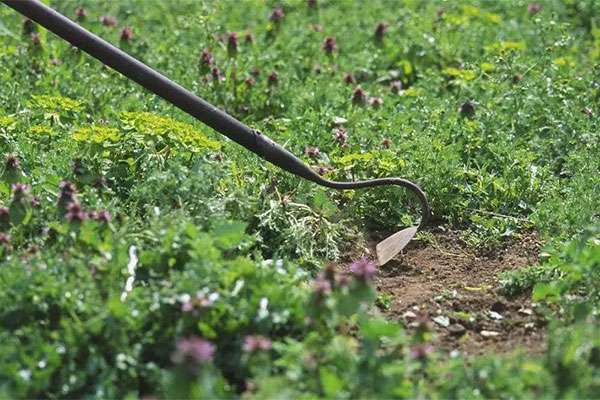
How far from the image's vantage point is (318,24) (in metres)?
6.70

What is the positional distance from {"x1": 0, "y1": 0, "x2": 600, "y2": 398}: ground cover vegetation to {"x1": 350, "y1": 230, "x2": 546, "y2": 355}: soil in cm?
4

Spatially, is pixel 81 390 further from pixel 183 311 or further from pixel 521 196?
pixel 521 196

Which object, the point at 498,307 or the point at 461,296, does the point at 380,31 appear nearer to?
the point at 461,296

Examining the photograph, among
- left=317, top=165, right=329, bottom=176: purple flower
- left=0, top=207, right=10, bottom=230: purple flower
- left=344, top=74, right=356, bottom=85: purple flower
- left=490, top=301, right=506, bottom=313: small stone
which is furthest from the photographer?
left=344, top=74, right=356, bottom=85: purple flower

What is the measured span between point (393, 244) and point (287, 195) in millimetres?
457

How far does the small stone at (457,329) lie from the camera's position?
3768 millimetres

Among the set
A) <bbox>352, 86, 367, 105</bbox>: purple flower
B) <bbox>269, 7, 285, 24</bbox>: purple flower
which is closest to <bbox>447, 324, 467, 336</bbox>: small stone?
<bbox>352, 86, 367, 105</bbox>: purple flower

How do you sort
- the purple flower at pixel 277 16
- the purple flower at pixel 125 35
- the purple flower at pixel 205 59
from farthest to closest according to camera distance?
1. the purple flower at pixel 277 16
2. the purple flower at pixel 125 35
3. the purple flower at pixel 205 59

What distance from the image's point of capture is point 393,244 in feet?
14.2

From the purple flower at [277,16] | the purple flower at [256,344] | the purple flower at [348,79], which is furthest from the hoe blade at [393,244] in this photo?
the purple flower at [277,16]

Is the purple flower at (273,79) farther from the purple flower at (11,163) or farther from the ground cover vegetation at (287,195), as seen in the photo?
the purple flower at (11,163)

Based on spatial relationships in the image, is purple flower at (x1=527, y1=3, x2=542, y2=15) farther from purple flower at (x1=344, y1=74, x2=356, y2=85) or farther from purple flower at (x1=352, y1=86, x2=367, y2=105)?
purple flower at (x1=352, y1=86, x2=367, y2=105)

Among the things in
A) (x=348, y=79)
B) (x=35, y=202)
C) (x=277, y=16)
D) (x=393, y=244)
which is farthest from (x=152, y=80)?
(x=277, y=16)

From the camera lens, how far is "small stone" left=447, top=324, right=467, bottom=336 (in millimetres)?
3768
